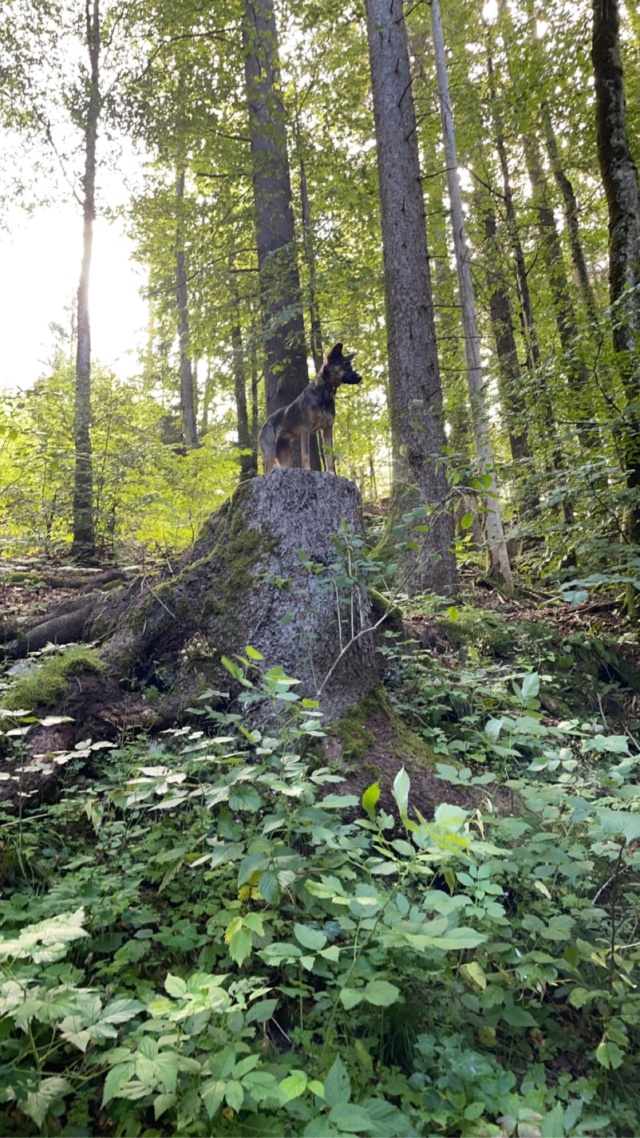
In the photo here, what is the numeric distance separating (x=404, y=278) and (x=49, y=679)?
5.85m

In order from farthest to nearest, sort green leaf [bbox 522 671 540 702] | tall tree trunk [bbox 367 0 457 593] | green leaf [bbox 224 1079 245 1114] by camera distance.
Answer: tall tree trunk [bbox 367 0 457 593]
green leaf [bbox 522 671 540 702]
green leaf [bbox 224 1079 245 1114]

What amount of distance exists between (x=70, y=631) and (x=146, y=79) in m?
9.50

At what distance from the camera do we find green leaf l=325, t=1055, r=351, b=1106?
136 cm

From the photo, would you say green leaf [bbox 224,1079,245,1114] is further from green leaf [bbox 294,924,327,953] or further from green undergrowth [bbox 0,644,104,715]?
green undergrowth [bbox 0,644,104,715]

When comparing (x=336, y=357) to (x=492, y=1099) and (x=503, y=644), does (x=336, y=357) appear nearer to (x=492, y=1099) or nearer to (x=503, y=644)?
(x=503, y=644)

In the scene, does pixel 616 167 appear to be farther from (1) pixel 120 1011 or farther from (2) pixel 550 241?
(1) pixel 120 1011

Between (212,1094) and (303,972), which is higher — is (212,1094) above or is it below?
above

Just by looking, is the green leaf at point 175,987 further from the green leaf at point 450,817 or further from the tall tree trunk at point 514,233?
the tall tree trunk at point 514,233

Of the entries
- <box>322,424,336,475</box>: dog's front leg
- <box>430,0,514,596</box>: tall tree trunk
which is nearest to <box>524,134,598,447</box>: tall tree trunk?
<box>430,0,514,596</box>: tall tree trunk

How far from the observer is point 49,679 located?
11.0ft

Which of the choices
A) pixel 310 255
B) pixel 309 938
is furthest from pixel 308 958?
pixel 310 255

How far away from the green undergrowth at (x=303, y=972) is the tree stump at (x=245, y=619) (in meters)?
0.79

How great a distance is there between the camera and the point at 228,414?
18.1 m

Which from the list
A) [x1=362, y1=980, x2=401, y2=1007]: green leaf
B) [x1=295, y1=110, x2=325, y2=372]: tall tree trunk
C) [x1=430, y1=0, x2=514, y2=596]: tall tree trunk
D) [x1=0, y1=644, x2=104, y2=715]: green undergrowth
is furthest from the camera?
[x1=295, y1=110, x2=325, y2=372]: tall tree trunk
